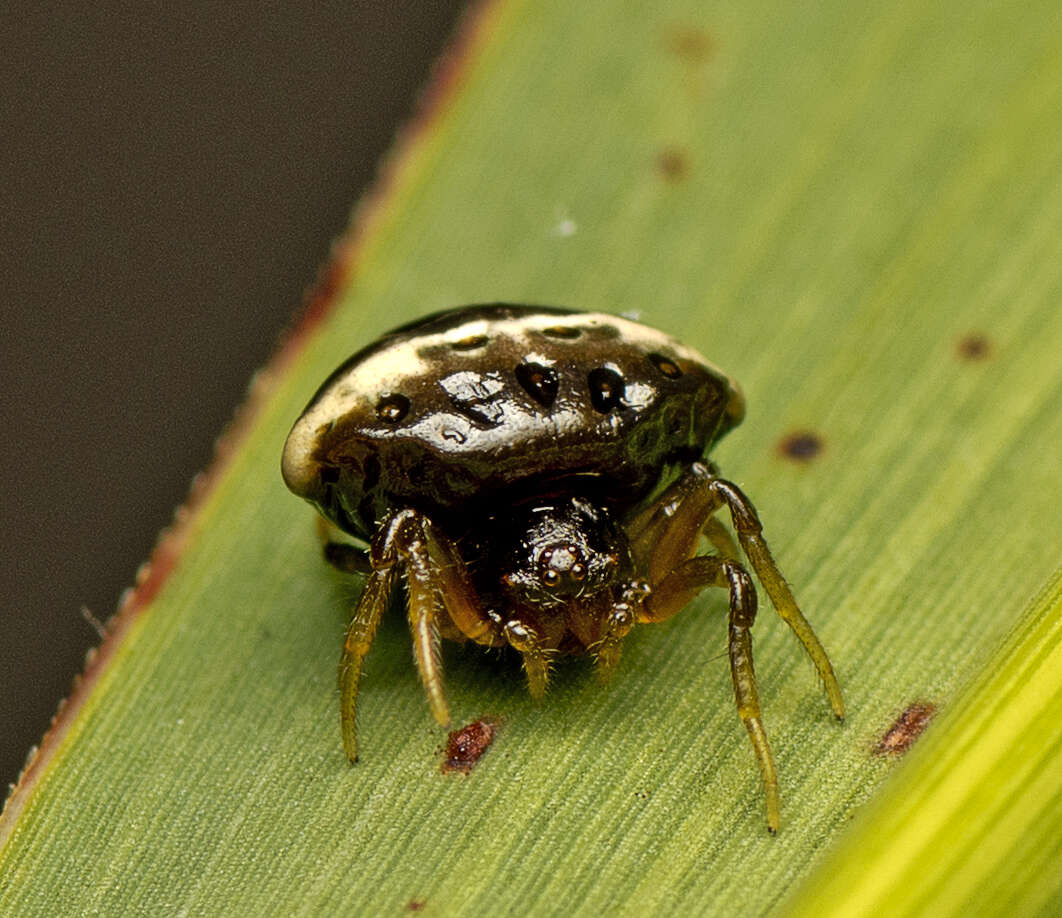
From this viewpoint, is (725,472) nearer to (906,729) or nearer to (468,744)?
(906,729)

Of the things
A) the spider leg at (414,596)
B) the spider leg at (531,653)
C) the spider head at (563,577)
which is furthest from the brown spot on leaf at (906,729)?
the spider leg at (414,596)

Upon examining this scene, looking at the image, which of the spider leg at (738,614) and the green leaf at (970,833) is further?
the spider leg at (738,614)

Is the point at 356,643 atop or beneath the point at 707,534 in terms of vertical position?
beneath

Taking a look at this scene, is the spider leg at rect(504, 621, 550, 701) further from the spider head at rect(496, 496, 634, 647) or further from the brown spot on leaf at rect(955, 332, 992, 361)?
the brown spot on leaf at rect(955, 332, 992, 361)

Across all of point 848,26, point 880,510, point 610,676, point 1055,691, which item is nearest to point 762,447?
point 880,510

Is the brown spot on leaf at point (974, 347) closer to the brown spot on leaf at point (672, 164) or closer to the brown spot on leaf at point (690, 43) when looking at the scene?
the brown spot on leaf at point (672, 164)

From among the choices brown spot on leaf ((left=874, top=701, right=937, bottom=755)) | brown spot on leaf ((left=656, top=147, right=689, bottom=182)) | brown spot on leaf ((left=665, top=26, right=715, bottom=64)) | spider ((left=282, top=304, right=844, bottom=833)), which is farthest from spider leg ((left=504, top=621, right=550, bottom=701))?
brown spot on leaf ((left=665, top=26, right=715, bottom=64))

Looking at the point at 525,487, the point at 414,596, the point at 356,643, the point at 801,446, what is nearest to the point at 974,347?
the point at 801,446
